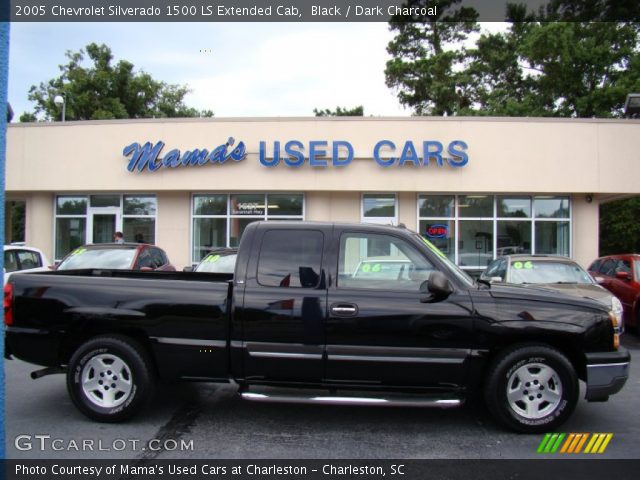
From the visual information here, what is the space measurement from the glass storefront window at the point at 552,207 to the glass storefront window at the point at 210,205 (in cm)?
973

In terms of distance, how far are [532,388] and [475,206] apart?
1169 cm

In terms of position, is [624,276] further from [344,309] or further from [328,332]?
[328,332]

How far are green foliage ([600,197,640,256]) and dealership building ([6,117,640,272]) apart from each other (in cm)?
813

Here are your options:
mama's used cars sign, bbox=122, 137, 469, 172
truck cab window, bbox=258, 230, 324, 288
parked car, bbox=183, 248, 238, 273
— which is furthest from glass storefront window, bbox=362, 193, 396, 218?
truck cab window, bbox=258, 230, 324, 288

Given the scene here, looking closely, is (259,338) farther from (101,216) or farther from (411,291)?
(101,216)

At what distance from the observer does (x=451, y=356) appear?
14.8 feet

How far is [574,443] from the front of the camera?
4.42 m

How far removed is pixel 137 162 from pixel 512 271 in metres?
11.4

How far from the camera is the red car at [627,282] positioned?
32.5 feet

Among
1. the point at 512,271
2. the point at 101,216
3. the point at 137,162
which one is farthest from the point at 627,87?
the point at 101,216

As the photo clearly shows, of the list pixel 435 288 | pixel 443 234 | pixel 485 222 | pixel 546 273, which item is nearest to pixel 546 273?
pixel 546 273

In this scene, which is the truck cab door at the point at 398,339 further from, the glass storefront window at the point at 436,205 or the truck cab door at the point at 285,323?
the glass storefront window at the point at 436,205

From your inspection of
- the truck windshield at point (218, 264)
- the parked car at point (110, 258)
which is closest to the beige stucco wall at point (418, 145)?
the parked car at point (110, 258)

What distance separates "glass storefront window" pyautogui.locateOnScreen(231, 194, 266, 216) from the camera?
625 inches
